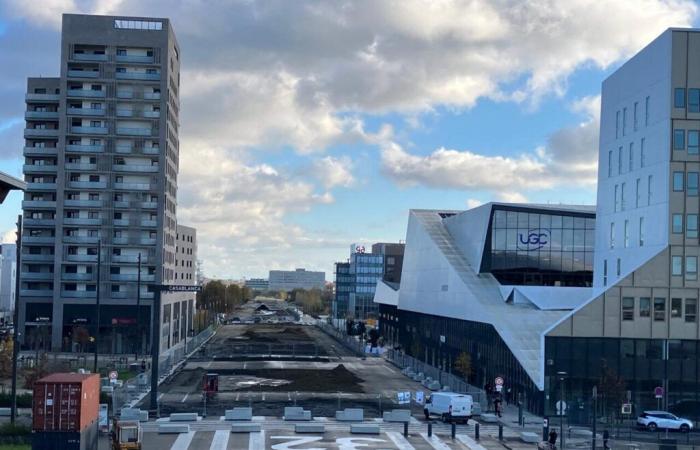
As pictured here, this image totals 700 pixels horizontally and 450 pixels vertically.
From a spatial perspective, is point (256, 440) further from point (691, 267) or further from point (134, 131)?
point (134, 131)

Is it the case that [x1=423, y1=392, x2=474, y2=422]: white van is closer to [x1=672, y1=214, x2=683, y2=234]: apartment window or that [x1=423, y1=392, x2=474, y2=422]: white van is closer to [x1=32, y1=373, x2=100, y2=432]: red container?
[x1=672, y1=214, x2=683, y2=234]: apartment window

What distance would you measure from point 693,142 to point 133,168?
6923 cm

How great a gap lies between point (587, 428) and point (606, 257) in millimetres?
15296

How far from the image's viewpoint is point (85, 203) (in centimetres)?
10381

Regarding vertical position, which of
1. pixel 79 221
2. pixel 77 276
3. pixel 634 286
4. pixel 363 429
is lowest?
pixel 363 429

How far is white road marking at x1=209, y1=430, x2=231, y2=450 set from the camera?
44000 mm

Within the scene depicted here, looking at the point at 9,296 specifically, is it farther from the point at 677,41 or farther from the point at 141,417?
the point at 677,41

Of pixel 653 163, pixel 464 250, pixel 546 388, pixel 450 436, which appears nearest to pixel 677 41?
pixel 653 163

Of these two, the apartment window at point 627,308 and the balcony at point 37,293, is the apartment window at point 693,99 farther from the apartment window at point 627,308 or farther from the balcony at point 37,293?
the balcony at point 37,293

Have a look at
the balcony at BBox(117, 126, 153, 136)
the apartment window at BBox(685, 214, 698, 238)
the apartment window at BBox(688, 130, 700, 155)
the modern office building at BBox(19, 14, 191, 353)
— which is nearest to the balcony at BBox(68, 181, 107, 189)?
the modern office building at BBox(19, 14, 191, 353)

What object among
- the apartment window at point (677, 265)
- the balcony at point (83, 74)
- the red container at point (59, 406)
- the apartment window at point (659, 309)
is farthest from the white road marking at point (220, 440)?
the balcony at point (83, 74)

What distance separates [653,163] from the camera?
5816cm

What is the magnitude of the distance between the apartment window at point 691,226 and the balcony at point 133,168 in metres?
67.6

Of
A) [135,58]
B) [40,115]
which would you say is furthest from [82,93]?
[135,58]
